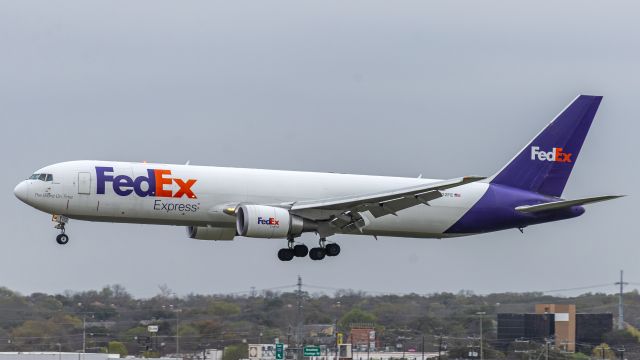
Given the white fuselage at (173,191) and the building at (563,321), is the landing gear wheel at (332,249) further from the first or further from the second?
the building at (563,321)

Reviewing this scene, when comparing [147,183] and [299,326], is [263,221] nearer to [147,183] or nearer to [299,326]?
[147,183]

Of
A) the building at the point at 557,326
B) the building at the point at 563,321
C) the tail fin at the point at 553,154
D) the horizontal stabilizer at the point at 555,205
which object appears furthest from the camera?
the building at the point at 557,326

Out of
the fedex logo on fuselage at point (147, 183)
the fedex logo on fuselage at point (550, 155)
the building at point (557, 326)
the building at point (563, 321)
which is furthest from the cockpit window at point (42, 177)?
the building at point (563, 321)

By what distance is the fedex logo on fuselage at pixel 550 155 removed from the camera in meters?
68.4

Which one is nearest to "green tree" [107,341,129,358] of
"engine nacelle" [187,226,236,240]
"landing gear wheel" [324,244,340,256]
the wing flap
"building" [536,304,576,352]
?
"engine nacelle" [187,226,236,240]

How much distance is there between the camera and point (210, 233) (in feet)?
213

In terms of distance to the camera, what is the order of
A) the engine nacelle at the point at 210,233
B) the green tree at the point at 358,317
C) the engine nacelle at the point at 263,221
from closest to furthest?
the engine nacelle at the point at 263,221
the engine nacelle at the point at 210,233
the green tree at the point at 358,317

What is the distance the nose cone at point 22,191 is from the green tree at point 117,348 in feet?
79.1

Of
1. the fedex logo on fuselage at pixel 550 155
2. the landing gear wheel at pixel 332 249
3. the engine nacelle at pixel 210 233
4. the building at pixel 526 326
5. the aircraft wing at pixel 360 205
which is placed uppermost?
the fedex logo on fuselage at pixel 550 155

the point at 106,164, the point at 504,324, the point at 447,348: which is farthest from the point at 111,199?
the point at 504,324

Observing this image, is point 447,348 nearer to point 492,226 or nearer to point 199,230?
point 492,226

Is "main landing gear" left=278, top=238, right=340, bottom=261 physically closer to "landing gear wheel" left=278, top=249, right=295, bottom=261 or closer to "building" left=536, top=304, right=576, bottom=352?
"landing gear wheel" left=278, top=249, right=295, bottom=261

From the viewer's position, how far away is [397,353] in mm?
87625

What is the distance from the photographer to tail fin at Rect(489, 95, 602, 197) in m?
67.6
